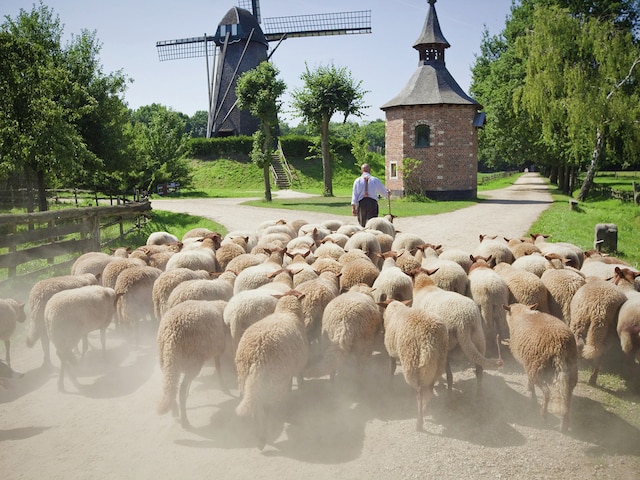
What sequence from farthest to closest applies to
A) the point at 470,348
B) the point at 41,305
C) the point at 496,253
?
the point at 496,253 → the point at 41,305 → the point at 470,348

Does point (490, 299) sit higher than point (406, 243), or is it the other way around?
point (406, 243)

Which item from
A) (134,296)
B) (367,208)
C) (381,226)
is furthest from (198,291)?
(367,208)

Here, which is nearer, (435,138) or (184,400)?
(184,400)

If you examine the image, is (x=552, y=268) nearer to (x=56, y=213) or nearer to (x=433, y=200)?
(x=56, y=213)

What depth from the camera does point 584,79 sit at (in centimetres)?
2652

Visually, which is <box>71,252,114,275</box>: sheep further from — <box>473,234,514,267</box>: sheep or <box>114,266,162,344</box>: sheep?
<box>473,234,514,267</box>: sheep

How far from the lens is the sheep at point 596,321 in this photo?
20.2ft

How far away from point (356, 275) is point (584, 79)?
25147 millimetres

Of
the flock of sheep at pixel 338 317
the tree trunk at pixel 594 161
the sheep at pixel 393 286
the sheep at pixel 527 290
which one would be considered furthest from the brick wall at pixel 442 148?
the sheep at pixel 527 290

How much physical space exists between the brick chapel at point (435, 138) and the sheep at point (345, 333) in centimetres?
2539

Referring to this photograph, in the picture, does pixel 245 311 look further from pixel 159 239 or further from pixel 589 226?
pixel 589 226

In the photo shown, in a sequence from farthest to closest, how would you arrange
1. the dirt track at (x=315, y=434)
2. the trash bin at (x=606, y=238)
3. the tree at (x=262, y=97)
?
the tree at (x=262, y=97)
the trash bin at (x=606, y=238)
the dirt track at (x=315, y=434)

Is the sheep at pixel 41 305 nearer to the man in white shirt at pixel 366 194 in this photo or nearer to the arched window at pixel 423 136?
the man in white shirt at pixel 366 194

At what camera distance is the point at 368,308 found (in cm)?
622
